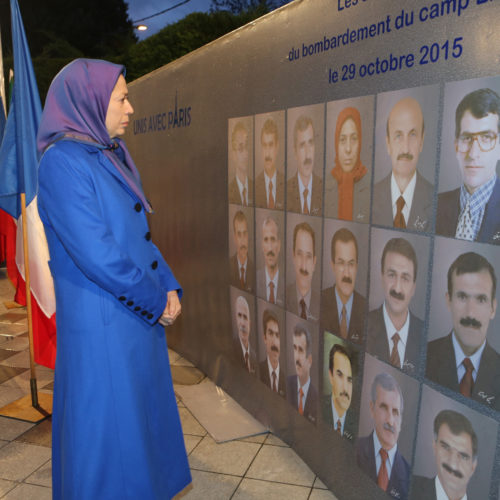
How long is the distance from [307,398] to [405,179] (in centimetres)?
130

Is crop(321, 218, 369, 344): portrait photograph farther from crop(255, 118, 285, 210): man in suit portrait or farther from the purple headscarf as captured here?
the purple headscarf

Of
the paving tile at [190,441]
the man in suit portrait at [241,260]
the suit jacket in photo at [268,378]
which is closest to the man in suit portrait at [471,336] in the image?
the suit jacket in photo at [268,378]

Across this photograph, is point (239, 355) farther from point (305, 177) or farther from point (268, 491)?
point (305, 177)

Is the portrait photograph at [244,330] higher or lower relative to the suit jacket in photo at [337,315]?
lower

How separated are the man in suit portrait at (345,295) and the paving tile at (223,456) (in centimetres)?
91

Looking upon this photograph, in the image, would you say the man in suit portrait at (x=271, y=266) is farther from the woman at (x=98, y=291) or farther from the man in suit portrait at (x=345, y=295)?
the woman at (x=98, y=291)

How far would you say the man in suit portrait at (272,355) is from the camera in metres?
2.86

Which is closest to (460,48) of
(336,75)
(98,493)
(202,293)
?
(336,75)

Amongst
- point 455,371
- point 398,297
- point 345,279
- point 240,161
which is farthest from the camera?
point 240,161

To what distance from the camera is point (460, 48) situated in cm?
159

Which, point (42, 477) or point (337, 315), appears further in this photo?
point (42, 477)

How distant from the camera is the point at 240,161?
301cm

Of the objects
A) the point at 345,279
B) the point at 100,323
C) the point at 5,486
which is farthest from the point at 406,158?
the point at 5,486

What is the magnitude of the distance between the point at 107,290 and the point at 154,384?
47 cm
